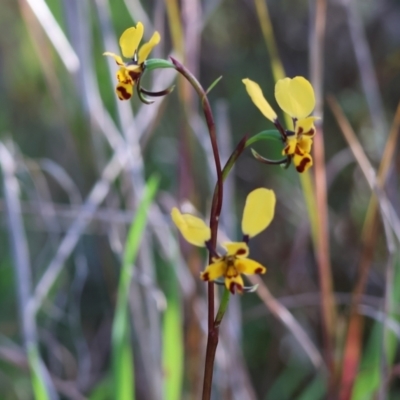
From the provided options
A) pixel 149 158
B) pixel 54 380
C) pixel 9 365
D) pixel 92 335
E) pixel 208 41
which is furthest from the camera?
pixel 208 41

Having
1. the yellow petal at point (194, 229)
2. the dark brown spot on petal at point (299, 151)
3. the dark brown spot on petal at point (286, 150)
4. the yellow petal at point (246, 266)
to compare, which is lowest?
the yellow petal at point (246, 266)

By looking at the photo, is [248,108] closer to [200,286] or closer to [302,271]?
[302,271]

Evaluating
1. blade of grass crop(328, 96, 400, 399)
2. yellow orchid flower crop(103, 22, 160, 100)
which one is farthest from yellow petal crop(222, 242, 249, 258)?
blade of grass crop(328, 96, 400, 399)

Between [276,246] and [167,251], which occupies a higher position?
[276,246]

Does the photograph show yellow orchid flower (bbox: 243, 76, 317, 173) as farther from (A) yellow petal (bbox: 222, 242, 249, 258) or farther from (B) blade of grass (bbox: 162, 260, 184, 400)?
(B) blade of grass (bbox: 162, 260, 184, 400)

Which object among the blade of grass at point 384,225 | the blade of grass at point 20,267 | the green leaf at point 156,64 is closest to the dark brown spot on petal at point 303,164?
the green leaf at point 156,64

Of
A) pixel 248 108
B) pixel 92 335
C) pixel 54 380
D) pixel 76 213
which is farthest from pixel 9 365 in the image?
pixel 248 108

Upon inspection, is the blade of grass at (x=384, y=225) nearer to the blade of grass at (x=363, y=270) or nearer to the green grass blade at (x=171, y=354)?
the blade of grass at (x=363, y=270)
